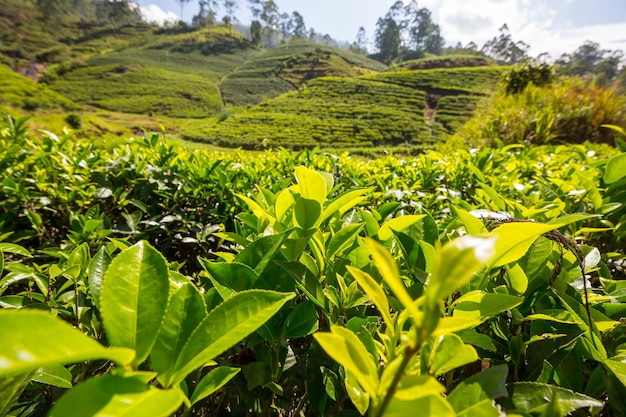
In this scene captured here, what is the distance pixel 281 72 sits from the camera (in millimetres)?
55906

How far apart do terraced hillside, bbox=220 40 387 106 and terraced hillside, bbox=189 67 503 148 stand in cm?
1299

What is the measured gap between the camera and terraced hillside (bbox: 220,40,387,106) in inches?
1980

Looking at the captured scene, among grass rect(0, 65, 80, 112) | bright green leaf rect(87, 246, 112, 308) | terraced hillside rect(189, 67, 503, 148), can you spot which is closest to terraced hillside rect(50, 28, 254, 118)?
terraced hillside rect(189, 67, 503, 148)

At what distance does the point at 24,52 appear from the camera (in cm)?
5522

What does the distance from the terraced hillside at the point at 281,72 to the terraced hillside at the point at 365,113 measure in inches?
511

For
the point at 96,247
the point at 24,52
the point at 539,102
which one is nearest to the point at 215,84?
the point at 24,52

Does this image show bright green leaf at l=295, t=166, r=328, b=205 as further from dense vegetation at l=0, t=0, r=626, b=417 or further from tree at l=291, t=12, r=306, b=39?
tree at l=291, t=12, r=306, b=39

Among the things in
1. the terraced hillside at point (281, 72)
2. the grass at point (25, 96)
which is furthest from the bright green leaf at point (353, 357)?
the terraced hillside at point (281, 72)

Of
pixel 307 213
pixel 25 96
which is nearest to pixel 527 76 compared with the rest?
pixel 307 213

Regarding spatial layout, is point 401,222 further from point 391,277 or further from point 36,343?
point 36,343

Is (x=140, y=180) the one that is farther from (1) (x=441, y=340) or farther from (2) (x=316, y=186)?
(1) (x=441, y=340)

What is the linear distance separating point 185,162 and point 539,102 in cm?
765

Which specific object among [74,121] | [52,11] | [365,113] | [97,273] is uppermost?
[52,11]

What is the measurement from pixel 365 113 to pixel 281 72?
30.8 metres
